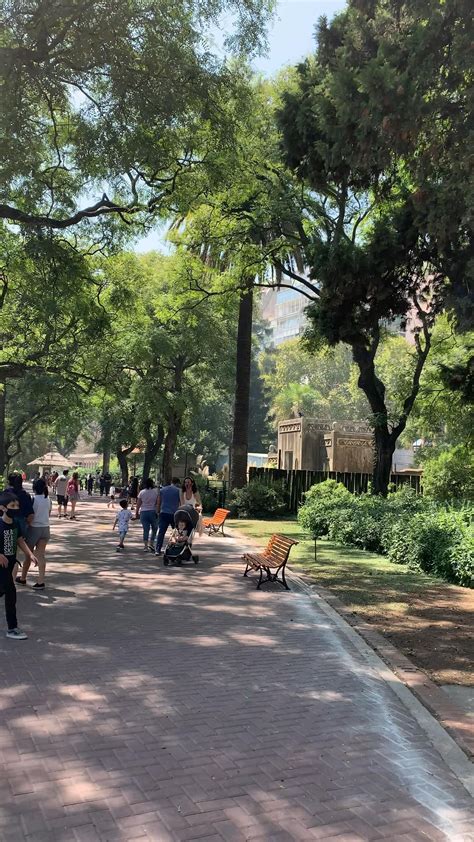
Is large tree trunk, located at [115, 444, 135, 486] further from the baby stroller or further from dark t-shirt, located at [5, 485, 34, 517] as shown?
dark t-shirt, located at [5, 485, 34, 517]

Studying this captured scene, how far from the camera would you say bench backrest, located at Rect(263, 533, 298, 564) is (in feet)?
→ 33.5

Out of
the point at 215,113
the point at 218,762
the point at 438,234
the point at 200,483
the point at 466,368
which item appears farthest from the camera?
the point at 200,483

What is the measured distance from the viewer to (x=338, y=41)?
41.5ft

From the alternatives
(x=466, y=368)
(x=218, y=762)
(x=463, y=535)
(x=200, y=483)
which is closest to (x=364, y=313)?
(x=466, y=368)

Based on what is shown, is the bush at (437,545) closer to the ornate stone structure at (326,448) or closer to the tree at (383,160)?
the tree at (383,160)

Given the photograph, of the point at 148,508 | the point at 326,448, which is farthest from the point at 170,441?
the point at 148,508

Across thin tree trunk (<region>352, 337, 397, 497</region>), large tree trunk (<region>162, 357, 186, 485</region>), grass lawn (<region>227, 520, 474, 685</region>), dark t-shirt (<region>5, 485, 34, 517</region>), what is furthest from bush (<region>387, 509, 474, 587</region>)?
large tree trunk (<region>162, 357, 186, 485</region>)

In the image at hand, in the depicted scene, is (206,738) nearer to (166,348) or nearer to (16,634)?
(16,634)

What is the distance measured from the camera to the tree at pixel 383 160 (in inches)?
335

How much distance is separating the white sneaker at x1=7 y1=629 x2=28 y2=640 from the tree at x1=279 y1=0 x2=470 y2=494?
7457mm

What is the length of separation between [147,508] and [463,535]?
250 inches

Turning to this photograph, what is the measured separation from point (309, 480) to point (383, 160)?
15055 millimetres

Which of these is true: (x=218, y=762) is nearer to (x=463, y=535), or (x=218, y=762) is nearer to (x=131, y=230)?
(x=463, y=535)

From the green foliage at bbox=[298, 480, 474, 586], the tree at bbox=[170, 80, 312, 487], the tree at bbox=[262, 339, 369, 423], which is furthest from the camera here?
the tree at bbox=[262, 339, 369, 423]
